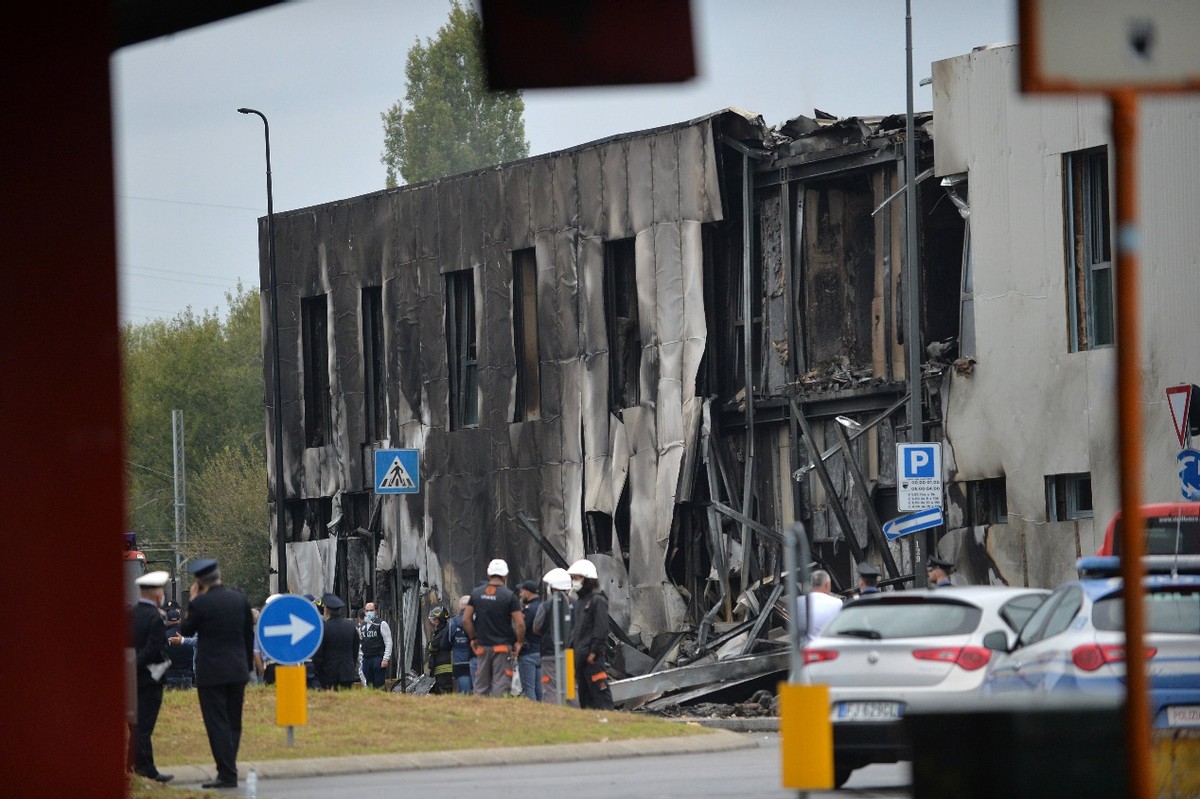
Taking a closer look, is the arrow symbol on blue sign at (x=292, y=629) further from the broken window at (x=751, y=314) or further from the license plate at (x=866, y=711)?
the broken window at (x=751, y=314)

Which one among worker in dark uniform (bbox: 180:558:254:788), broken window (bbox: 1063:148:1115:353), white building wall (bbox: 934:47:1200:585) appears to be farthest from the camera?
broken window (bbox: 1063:148:1115:353)

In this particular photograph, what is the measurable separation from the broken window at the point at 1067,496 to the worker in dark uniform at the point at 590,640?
Answer: 25.0 feet

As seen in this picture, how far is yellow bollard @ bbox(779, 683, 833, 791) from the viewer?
37.7ft

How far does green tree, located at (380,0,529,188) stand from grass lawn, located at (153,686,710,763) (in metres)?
67.3

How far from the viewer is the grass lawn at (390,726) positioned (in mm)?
18938

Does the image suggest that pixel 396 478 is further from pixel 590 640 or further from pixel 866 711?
pixel 866 711

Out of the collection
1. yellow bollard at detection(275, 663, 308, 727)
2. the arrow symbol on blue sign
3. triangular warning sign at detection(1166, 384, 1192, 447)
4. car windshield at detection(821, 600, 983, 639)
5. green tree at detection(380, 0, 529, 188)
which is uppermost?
green tree at detection(380, 0, 529, 188)

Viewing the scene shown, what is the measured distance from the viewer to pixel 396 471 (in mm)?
27906

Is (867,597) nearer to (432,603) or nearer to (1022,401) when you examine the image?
(1022,401)

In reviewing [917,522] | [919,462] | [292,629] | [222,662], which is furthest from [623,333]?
[222,662]

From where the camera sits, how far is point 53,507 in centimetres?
631

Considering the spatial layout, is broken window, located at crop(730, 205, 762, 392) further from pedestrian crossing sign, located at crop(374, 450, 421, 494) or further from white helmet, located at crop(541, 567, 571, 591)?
pedestrian crossing sign, located at crop(374, 450, 421, 494)

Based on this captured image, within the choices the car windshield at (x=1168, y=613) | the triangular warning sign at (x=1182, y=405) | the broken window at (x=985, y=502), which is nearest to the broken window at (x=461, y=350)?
the broken window at (x=985, y=502)

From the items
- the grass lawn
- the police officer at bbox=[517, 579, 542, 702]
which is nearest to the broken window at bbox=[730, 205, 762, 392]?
the police officer at bbox=[517, 579, 542, 702]
